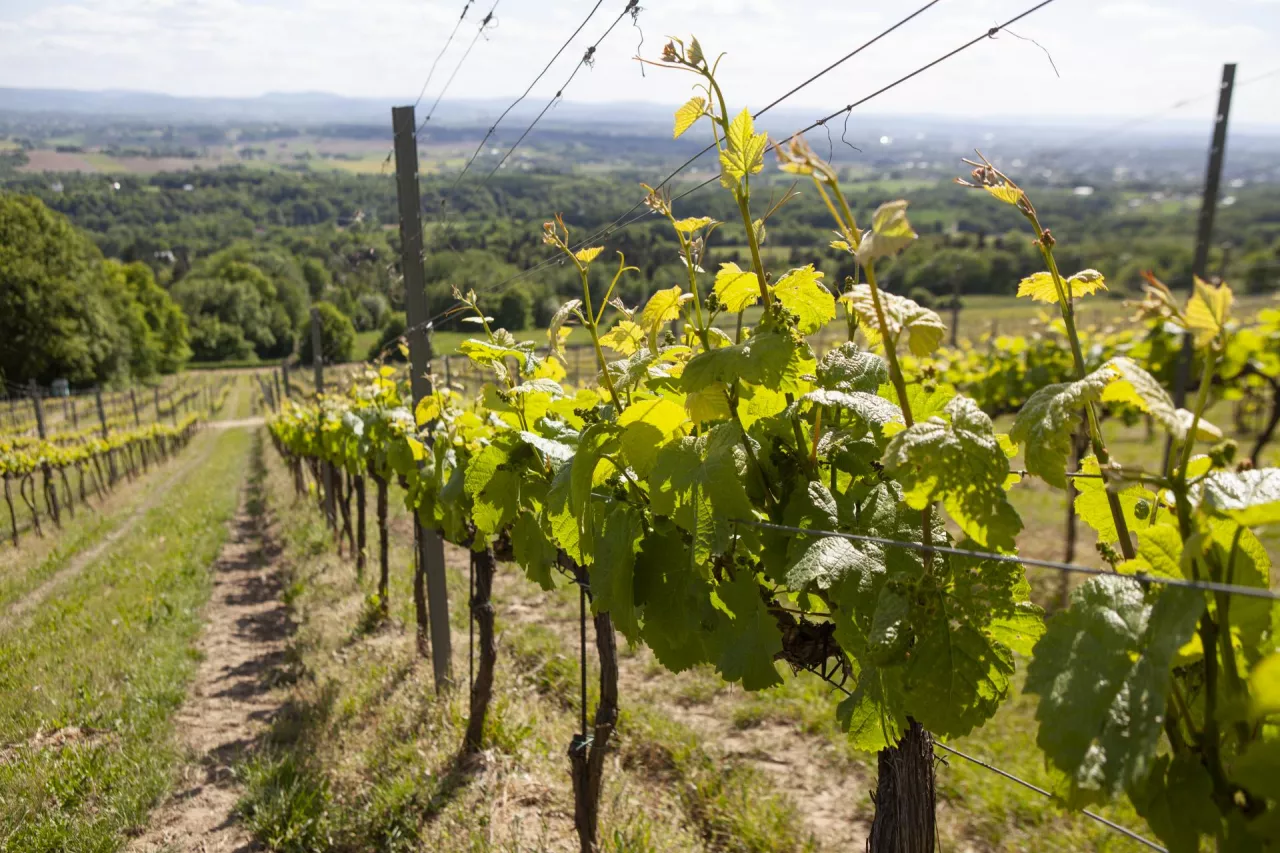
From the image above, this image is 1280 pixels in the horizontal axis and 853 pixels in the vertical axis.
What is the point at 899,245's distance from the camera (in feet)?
3.64

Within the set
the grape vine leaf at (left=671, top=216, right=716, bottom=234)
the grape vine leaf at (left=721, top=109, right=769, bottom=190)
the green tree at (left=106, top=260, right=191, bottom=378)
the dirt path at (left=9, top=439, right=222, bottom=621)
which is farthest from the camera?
the green tree at (left=106, top=260, right=191, bottom=378)

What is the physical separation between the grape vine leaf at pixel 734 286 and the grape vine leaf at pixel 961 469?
1.96 ft

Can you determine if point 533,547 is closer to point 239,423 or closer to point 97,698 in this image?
point 97,698

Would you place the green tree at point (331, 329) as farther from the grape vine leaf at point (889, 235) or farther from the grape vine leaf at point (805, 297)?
the grape vine leaf at point (889, 235)

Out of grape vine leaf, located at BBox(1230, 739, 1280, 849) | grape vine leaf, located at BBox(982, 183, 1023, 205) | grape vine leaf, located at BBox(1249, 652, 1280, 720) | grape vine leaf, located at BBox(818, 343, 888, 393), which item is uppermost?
grape vine leaf, located at BBox(982, 183, 1023, 205)

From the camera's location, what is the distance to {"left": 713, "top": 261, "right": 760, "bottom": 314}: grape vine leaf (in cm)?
179

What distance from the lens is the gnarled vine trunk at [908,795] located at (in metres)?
1.84

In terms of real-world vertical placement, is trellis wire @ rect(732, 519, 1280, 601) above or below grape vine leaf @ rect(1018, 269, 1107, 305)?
below

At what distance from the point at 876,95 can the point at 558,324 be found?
1016 mm

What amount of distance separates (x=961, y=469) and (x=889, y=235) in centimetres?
38

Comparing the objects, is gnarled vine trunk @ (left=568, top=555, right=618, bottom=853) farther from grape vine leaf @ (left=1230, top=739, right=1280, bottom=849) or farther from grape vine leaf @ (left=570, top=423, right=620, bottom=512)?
grape vine leaf @ (left=1230, top=739, right=1280, bottom=849)

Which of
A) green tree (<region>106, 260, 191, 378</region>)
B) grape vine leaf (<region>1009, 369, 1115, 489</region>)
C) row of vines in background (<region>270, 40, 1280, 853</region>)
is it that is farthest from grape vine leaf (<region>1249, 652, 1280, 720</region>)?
green tree (<region>106, 260, 191, 378</region>)

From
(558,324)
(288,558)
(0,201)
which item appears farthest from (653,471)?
(0,201)

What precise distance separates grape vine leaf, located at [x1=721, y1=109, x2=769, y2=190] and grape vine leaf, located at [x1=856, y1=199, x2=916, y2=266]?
1.42 feet
